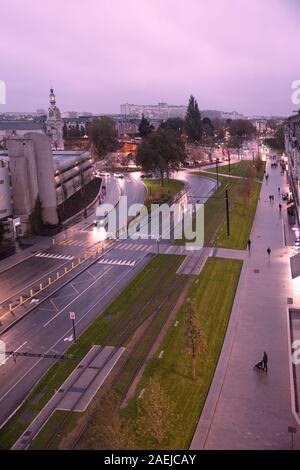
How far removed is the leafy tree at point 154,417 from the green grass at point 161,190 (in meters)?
55.2

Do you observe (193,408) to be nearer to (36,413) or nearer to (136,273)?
(36,413)

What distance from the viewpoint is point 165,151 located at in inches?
3455

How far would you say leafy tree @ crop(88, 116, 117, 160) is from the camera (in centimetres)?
13900

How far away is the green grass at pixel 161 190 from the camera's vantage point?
75938 mm

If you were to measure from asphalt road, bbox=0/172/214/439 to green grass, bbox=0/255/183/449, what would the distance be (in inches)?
23.1

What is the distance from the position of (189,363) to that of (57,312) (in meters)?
12.1

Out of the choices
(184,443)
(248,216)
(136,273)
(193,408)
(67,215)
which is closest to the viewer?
(184,443)

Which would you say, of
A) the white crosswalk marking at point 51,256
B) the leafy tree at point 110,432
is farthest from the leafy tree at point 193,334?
the white crosswalk marking at point 51,256

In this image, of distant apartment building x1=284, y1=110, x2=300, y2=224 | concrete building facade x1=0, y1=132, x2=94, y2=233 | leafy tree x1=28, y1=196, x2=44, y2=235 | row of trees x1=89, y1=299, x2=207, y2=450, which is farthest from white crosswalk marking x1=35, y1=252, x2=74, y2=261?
row of trees x1=89, y1=299, x2=207, y2=450

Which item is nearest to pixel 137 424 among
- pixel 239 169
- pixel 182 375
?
pixel 182 375

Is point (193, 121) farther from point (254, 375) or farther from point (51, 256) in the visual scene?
point (254, 375)
